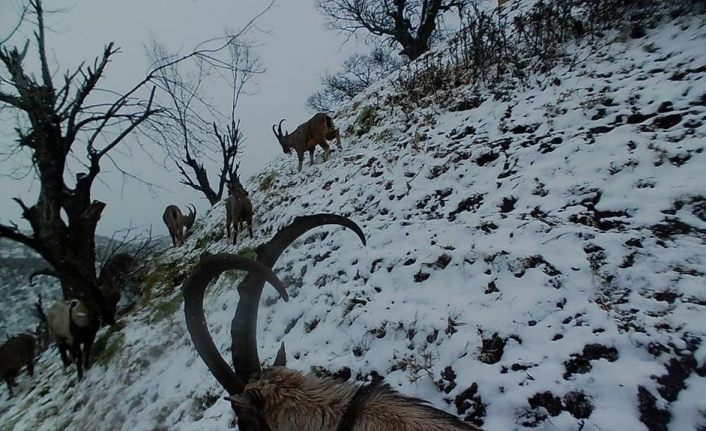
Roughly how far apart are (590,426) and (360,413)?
57.3 inches

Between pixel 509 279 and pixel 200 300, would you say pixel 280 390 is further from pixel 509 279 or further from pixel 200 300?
pixel 509 279

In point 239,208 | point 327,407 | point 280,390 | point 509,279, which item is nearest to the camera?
point 327,407

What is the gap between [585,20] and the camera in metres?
7.09

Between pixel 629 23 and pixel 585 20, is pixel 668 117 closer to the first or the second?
pixel 629 23

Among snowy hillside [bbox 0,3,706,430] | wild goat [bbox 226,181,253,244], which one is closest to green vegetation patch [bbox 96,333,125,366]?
snowy hillside [bbox 0,3,706,430]

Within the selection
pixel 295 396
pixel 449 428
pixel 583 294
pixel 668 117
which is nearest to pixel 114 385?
pixel 295 396

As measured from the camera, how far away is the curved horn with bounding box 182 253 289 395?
2.12 m

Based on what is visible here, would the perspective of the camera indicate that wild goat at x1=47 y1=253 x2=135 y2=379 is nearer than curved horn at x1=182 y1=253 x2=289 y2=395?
No

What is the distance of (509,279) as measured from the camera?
3551 millimetres

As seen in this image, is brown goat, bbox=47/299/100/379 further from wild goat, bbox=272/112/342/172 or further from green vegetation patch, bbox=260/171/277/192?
wild goat, bbox=272/112/342/172

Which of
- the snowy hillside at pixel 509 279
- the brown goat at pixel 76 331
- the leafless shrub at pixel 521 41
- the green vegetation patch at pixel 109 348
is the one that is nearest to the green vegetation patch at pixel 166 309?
the snowy hillside at pixel 509 279

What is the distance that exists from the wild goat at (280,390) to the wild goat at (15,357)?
29.2 feet

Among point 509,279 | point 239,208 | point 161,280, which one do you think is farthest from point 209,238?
point 509,279

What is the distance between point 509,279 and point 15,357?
10.2m
